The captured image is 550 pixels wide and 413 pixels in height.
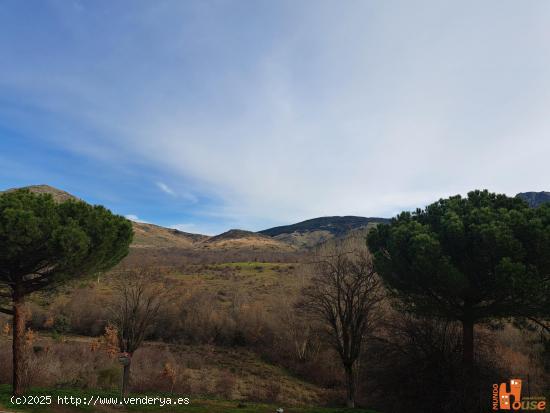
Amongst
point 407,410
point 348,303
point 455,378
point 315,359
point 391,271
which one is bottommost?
point 315,359

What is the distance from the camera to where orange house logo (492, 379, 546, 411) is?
40.2 feet

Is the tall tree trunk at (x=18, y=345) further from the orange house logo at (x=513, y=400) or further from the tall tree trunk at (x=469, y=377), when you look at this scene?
the orange house logo at (x=513, y=400)

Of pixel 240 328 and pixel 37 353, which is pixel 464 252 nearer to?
pixel 37 353

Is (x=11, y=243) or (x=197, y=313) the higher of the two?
(x=11, y=243)

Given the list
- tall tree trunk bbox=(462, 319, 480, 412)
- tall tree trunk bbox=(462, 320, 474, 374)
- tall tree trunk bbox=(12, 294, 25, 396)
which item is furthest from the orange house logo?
tall tree trunk bbox=(12, 294, 25, 396)

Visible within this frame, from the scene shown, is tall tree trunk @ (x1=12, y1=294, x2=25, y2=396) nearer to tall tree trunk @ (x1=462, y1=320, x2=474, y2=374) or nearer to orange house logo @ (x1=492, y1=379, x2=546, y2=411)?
tall tree trunk @ (x1=462, y1=320, x2=474, y2=374)

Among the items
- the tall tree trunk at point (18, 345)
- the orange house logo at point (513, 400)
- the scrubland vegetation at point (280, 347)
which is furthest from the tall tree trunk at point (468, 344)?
the tall tree trunk at point (18, 345)

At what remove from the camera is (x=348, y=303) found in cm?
1836

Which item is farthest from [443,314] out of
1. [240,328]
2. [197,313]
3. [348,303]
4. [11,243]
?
[197,313]

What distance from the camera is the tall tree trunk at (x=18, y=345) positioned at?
12961mm

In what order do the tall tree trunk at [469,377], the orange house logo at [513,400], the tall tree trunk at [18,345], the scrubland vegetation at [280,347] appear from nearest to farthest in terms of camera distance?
the orange house logo at [513,400]
the tall tree trunk at [469,377]
the tall tree trunk at [18,345]
the scrubland vegetation at [280,347]

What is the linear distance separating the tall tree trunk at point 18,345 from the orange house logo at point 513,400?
15.6 m

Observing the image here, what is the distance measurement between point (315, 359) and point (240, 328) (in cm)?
959

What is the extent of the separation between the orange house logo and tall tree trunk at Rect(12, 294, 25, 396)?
15.6 meters
